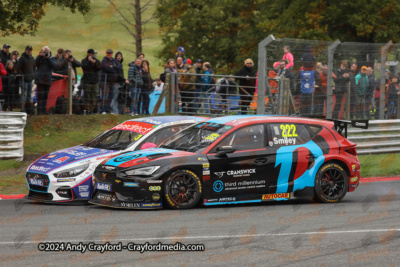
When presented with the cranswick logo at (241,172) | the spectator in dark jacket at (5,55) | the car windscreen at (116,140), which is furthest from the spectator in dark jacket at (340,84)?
the spectator in dark jacket at (5,55)

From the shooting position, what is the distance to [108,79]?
19.4m

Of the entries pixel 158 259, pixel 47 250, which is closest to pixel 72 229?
pixel 47 250

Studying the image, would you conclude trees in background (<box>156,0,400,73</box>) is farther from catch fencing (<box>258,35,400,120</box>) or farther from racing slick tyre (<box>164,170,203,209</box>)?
racing slick tyre (<box>164,170,203,209</box>)

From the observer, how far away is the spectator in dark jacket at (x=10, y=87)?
18.2 metres

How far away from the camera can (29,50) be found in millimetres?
18500

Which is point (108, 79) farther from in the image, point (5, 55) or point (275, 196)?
point (275, 196)

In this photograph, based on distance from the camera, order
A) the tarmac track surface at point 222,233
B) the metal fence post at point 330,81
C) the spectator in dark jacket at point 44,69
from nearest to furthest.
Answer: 1. the tarmac track surface at point 222,233
2. the metal fence post at point 330,81
3. the spectator in dark jacket at point 44,69

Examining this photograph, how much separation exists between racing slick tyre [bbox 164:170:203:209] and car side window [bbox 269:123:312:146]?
1.58 m

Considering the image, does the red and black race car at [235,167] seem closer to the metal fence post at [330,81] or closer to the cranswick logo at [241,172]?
the cranswick logo at [241,172]

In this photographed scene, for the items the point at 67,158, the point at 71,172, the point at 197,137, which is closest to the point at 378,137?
the point at 197,137

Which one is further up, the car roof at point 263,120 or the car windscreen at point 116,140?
the car roof at point 263,120

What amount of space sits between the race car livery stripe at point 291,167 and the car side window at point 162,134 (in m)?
→ 2.21

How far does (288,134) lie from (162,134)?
7.64 feet

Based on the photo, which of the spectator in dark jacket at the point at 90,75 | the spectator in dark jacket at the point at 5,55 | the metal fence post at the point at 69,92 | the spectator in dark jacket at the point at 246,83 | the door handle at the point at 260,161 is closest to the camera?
the door handle at the point at 260,161
